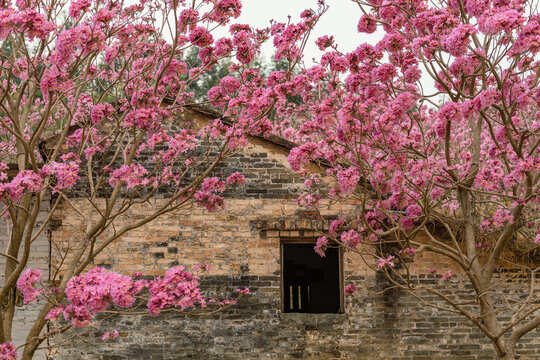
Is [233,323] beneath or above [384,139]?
beneath

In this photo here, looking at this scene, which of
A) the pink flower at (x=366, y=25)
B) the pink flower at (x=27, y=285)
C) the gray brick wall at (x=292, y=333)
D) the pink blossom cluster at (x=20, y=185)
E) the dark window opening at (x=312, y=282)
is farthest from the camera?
the dark window opening at (x=312, y=282)

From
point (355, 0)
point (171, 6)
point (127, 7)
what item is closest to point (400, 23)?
point (355, 0)

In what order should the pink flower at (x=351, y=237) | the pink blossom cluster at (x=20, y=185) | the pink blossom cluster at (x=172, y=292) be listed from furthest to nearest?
the pink flower at (x=351, y=237)
the pink blossom cluster at (x=172, y=292)
the pink blossom cluster at (x=20, y=185)

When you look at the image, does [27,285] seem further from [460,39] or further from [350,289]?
[350,289]

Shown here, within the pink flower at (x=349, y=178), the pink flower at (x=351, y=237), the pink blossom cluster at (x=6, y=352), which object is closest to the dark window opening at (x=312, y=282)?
the pink flower at (x=351, y=237)

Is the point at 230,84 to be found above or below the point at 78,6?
below

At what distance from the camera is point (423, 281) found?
8.95 meters

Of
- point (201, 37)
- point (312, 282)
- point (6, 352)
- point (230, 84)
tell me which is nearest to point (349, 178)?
point (230, 84)

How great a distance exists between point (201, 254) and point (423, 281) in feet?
11.5

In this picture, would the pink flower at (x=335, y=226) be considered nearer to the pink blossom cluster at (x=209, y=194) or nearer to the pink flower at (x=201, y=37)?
the pink blossom cluster at (x=209, y=194)

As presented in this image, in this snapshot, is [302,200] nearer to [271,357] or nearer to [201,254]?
[201,254]

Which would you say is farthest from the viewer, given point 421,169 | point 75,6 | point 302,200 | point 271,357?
point 271,357

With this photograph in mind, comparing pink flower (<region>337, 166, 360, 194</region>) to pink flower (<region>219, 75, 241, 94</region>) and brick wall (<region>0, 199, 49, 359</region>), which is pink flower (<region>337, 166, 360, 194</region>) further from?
brick wall (<region>0, 199, 49, 359</region>)

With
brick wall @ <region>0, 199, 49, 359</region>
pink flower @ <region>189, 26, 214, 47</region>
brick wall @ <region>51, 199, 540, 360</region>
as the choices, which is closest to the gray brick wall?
brick wall @ <region>51, 199, 540, 360</region>
